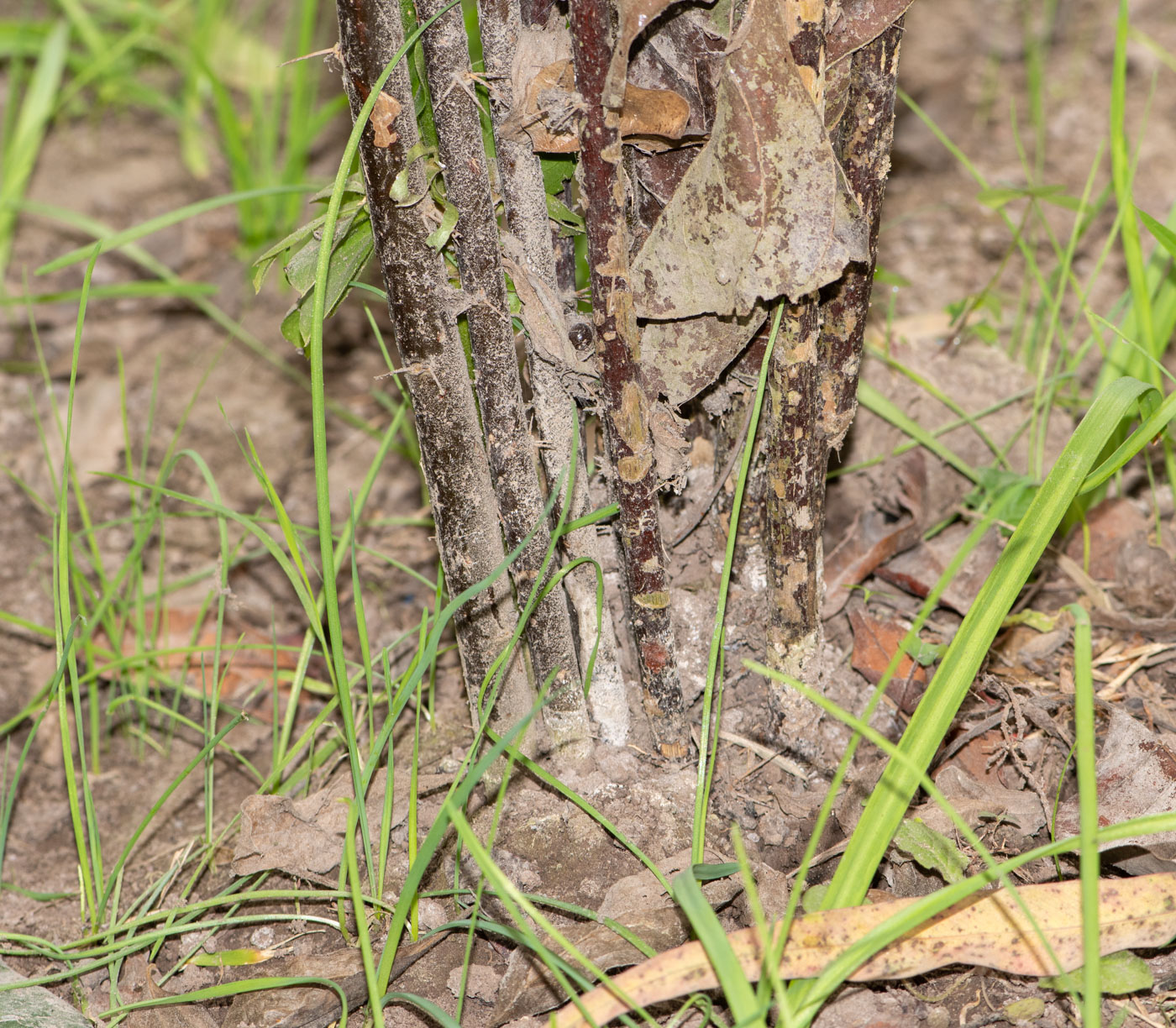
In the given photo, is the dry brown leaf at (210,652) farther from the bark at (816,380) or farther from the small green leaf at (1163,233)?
the small green leaf at (1163,233)

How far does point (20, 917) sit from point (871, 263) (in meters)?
1.28

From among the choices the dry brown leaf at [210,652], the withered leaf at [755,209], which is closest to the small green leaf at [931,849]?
the withered leaf at [755,209]

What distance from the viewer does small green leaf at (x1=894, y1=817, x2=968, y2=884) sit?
1.11 m

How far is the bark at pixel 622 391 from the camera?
90 cm

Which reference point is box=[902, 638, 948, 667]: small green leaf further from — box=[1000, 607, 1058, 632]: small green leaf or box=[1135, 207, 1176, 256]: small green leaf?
box=[1135, 207, 1176, 256]: small green leaf

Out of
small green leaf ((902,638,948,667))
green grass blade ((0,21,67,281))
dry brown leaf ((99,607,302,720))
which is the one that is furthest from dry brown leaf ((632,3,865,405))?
green grass blade ((0,21,67,281))

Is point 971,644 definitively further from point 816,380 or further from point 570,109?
point 570,109

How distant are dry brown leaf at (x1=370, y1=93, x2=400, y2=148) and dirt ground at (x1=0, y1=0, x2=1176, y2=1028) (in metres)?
0.30

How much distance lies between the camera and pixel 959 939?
3.38ft

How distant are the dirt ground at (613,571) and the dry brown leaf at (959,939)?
0.06 meters

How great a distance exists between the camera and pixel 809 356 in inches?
42.2

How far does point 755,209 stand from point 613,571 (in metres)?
0.50

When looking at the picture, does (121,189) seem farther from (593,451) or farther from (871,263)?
(871,263)

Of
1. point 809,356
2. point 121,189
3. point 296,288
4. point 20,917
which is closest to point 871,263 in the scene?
point 809,356
